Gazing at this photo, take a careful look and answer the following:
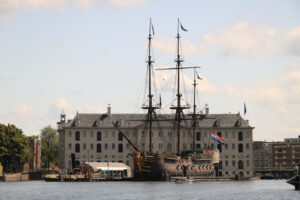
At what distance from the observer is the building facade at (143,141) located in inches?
6875

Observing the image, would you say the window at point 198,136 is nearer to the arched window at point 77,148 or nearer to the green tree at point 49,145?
the arched window at point 77,148

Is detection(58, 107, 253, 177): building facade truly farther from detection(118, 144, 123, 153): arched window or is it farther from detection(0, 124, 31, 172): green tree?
detection(0, 124, 31, 172): green tree

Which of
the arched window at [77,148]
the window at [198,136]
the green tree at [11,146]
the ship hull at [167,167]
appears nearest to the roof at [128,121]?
the window at [198,136]

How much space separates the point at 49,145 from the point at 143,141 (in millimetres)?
36852

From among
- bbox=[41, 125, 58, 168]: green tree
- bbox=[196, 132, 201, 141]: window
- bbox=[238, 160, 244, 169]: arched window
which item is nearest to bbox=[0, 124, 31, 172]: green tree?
bbox=[41, 125, 58, 168]: green tree

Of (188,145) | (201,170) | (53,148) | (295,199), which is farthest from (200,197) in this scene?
(53,148)

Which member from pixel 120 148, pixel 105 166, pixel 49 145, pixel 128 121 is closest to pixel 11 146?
pixel 105 166

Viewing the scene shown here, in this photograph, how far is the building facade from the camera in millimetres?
174625

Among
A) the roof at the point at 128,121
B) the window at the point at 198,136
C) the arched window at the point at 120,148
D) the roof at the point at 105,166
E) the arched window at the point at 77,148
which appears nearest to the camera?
the roof at the point at 105,166

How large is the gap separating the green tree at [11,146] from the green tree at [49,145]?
3801 cm

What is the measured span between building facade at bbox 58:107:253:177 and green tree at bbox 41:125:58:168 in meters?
20.5

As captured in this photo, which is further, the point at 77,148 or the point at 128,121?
the point at 128,121

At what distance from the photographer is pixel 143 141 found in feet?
570

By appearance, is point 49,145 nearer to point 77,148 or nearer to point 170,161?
point 77,148
